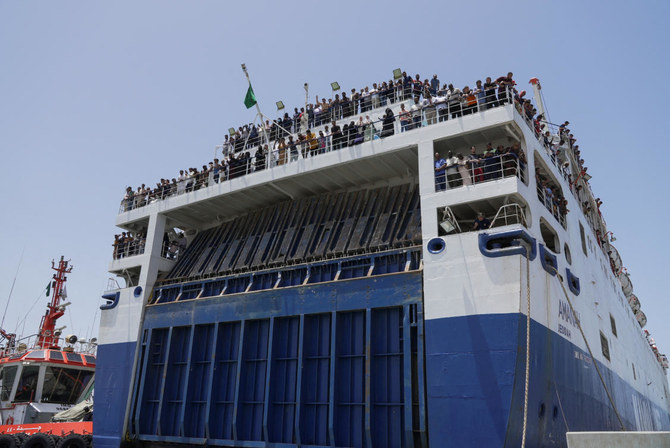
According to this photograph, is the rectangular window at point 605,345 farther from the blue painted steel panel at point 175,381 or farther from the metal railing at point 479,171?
the blue painted steel panel at point 175,381

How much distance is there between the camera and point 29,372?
21953 mm

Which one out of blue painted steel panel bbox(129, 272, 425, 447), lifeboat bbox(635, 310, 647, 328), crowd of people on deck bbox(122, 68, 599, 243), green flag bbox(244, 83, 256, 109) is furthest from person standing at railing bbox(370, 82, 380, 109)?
lifeboat bbox(635, 310, 647, 328)

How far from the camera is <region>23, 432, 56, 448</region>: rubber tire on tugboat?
17.6 m

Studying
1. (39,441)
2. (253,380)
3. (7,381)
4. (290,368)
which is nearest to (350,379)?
(290,368)

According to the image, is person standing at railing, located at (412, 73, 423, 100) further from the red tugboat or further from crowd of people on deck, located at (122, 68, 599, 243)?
the red tugboat

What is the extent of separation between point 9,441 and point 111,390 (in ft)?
15.6

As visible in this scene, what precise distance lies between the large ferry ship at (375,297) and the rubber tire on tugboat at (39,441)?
7.32 ft

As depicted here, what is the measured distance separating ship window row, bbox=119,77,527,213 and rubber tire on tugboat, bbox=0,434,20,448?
30.2ft

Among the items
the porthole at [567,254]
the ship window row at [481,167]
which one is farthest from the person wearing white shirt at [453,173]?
the porthole at [567,254]

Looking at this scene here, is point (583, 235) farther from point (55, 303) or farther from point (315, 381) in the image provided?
point (55, 303)

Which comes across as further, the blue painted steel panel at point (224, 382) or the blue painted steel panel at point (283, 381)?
the blue painted steel panel at point (224, 382)

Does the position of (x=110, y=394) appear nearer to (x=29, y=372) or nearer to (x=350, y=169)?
(x=29, y=372)

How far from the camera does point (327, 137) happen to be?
15.9m

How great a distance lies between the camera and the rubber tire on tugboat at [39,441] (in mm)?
17578
